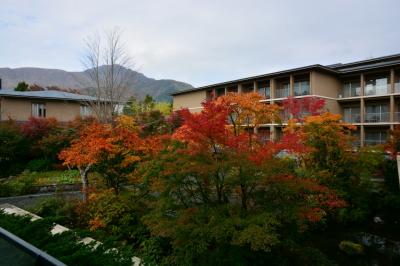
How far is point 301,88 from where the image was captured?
29.6 meters

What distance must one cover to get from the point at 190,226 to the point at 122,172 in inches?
197

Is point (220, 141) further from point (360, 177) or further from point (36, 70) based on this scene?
point (36, 70)

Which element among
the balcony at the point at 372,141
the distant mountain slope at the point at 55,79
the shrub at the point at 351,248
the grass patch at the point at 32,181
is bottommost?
the shrub at the point at 351,248

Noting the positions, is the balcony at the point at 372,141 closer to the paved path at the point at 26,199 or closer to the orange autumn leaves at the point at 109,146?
the orange autumn leaves at the point at 109,146

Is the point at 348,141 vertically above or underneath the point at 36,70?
underneath

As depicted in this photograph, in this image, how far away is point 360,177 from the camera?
54.1 feet

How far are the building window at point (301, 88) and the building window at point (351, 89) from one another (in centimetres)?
451

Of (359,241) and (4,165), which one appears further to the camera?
(4,165)

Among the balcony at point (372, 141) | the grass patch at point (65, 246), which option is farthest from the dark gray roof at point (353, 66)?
the grass patch at point (65, 246)

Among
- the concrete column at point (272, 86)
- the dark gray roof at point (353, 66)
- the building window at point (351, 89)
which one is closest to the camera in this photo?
the dark gray roof at point (353, 66)

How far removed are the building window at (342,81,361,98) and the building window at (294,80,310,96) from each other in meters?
4.51

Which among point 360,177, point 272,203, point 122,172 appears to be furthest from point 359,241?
point 122,172

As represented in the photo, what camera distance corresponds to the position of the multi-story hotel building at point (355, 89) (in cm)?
2675

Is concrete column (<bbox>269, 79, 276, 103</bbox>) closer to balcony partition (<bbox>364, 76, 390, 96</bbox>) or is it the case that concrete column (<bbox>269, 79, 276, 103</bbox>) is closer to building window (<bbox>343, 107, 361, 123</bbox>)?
building window (<bbox>343, 107, 361, 123</bbox>)
